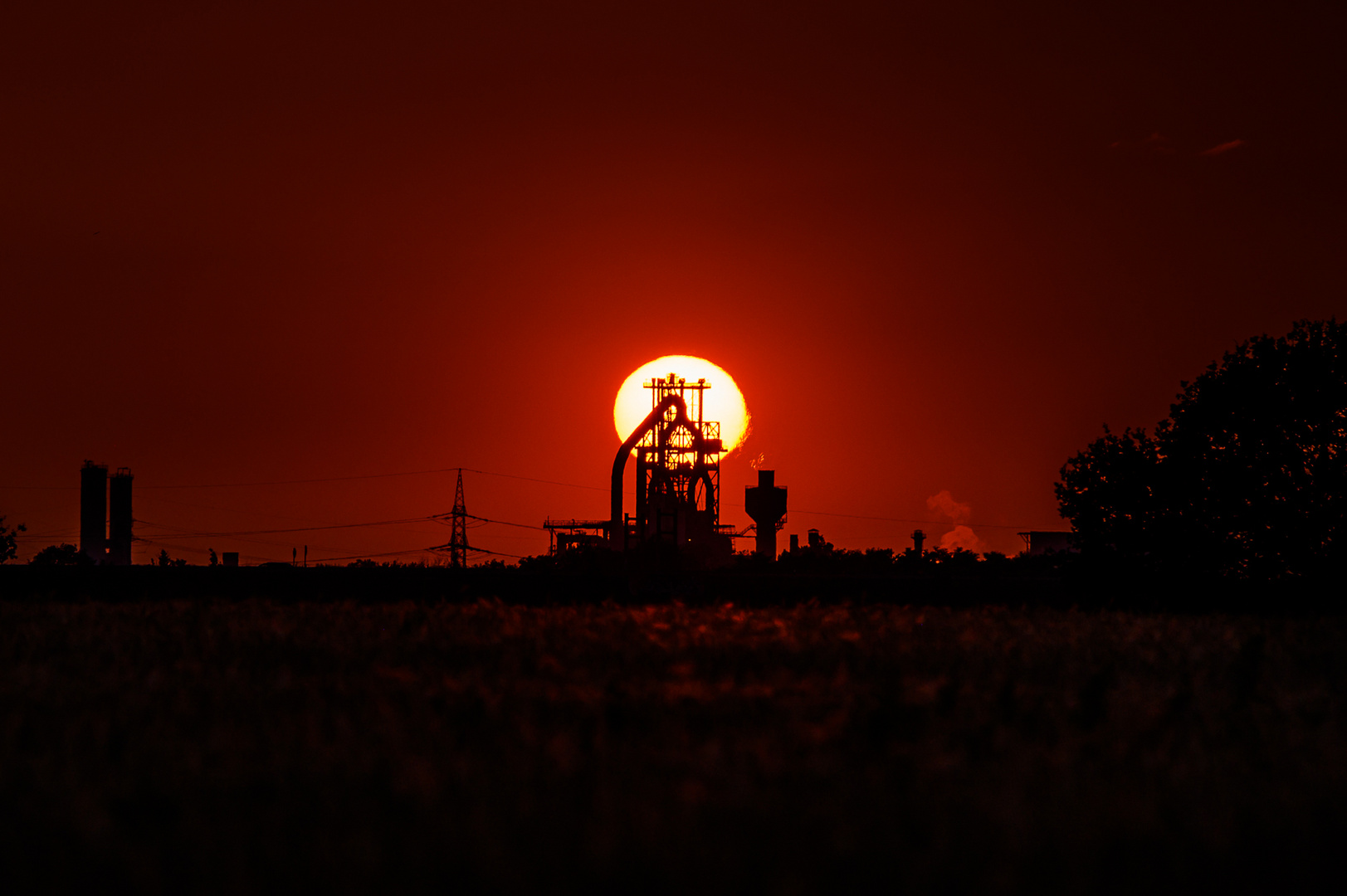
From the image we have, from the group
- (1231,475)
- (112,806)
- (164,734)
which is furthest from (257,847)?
(1231,475)

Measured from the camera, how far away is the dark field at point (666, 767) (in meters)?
4.50

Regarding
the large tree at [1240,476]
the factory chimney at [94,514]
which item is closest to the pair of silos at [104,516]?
the factory chimney at [94,514]

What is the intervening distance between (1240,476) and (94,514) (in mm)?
95883

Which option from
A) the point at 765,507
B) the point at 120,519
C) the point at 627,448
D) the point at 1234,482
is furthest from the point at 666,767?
the point at 120,519

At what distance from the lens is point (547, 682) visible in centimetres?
862

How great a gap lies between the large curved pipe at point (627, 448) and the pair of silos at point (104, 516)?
163 feet

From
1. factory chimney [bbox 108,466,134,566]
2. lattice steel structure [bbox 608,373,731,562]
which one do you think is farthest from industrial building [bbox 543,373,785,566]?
factory chimney [bbox 108,466,134,566]

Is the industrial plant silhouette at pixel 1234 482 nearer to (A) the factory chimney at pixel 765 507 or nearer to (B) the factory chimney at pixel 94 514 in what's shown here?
(A) the factory chimney at pixel 765 507

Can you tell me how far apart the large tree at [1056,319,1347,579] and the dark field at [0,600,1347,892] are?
35618mm

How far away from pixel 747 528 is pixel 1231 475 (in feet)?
180

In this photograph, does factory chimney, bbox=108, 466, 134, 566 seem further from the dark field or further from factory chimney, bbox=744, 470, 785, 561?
the dark field

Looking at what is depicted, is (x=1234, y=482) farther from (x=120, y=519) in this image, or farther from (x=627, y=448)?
(x=120, y=519)

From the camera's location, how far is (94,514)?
368 feet

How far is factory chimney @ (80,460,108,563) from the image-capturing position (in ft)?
362
